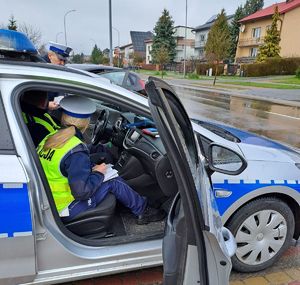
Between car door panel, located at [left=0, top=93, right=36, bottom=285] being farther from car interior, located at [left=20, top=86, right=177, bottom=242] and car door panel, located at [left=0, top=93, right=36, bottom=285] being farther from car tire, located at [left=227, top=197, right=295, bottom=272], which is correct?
car tire, located at [left=227, top=197, right=295, bottom=272]

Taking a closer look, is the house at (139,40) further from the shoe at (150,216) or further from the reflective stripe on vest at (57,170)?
the reflective stripe on vest at (57,170)

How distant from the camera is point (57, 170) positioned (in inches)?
78.9

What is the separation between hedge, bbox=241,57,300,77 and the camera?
31812 mm

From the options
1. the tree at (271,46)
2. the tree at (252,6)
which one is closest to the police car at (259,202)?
the tree at (271,46)

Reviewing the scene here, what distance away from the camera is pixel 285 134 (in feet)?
25.1

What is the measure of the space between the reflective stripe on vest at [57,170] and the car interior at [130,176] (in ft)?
0.59

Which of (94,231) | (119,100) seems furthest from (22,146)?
(94,231)

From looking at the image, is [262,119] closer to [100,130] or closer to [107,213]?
[100,130]

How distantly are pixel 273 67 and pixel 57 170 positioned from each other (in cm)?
3389

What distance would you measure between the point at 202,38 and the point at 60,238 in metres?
66.6

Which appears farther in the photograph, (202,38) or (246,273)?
(202,38)

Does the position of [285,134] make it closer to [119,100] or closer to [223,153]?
[223,153]

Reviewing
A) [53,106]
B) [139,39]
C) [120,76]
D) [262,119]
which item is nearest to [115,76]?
[120,76]

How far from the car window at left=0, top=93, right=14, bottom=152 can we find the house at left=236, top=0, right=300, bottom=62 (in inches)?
1612
